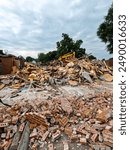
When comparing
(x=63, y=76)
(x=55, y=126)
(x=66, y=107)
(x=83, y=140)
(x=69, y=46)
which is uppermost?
(x=69, y=46)

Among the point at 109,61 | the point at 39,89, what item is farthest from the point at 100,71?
the point at 109,61

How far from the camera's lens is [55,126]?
20.5ft

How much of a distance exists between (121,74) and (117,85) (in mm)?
122

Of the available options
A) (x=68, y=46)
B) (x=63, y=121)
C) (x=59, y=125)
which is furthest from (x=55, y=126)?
(x=68, y=46)

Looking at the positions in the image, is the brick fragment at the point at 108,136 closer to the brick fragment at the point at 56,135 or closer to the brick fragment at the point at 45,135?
the brick fragment at the point at 56,135

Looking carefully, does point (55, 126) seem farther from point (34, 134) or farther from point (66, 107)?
point (66, 107)

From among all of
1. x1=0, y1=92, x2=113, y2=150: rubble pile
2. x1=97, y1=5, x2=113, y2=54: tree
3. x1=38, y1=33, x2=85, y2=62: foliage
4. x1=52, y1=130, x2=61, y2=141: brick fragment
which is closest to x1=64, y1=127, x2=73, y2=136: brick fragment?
x1=0, y1=92, x2=113, y2=150: rubble pile

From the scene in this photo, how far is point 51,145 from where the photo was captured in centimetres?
A: 538

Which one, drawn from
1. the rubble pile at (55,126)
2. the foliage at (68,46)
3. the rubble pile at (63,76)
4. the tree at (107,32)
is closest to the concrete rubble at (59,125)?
the rubble pile at (55,126)

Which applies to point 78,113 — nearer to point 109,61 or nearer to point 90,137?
point 90,137

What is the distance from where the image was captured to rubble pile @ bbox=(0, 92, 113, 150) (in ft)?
17.7

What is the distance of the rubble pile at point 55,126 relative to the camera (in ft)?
17.7

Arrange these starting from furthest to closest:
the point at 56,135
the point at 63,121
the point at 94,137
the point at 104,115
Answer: the point at 104,115 < the point at 63,121 < the point at 56,135 < the point at 94,137

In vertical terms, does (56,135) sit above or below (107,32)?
below
